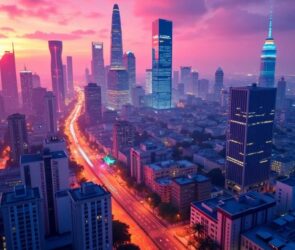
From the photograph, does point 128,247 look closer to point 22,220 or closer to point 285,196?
point 22,220

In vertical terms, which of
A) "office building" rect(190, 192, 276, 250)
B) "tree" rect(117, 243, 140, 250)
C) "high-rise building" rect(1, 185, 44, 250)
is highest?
"high-rise building" rect(1, 185, 44, 250)

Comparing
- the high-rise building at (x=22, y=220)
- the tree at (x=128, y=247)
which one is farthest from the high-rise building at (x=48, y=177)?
the tree at (x=128, y=247)

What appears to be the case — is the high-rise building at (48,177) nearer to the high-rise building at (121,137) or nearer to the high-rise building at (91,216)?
the high-rise building at (91,216)

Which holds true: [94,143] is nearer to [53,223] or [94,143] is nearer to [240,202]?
[53,223]

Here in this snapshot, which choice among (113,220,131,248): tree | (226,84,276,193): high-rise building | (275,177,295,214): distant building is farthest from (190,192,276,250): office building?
(226,84,276,193): high-rise building

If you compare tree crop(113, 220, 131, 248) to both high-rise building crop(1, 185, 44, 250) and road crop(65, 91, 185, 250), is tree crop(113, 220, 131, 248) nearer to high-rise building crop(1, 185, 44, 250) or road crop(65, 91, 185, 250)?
road crop(65, 91, 185, 250)

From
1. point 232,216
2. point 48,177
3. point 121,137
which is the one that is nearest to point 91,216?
point 48,177
